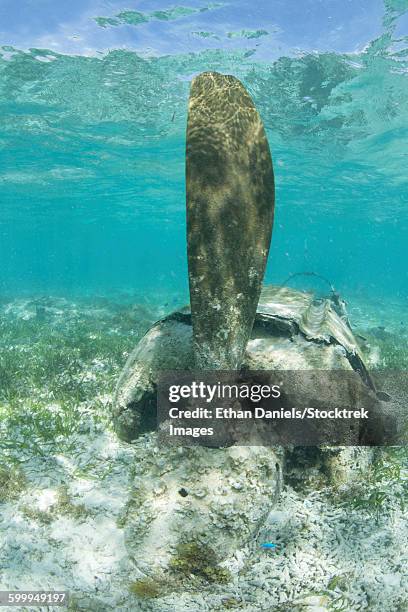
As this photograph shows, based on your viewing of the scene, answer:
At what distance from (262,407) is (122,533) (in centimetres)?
206

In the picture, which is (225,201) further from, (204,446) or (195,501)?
(195,501)

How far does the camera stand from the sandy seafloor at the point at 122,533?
12.3 ft

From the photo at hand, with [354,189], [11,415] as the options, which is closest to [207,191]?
[11,415]

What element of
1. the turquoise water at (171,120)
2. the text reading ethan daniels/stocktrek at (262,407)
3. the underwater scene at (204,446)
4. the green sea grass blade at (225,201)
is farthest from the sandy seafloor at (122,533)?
the turquoise water at (171,120)

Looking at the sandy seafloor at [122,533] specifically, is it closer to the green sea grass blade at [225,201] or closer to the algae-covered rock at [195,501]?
the algae-covered rock at [195,501]

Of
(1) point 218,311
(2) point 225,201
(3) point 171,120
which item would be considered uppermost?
(3) point 171,120

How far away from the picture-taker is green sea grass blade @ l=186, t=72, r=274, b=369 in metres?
3.35

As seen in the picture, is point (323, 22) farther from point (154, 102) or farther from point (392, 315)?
point (392, 315)

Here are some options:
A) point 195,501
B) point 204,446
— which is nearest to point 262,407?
point 204,446

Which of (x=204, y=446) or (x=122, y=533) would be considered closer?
(x=204, y=446)

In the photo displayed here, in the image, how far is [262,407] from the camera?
4.54m

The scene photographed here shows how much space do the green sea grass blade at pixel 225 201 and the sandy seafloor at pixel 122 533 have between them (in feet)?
6.29

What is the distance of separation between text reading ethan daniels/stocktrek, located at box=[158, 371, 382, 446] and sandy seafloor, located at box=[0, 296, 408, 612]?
1.95 feet

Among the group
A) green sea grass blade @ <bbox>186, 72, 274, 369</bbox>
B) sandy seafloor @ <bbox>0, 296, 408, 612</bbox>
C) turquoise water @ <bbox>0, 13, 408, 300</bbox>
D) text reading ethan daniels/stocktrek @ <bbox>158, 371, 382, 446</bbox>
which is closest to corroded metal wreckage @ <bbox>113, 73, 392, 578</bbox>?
green sea grass blade @ <bbox>186, 72, 274, 369</bbox>
